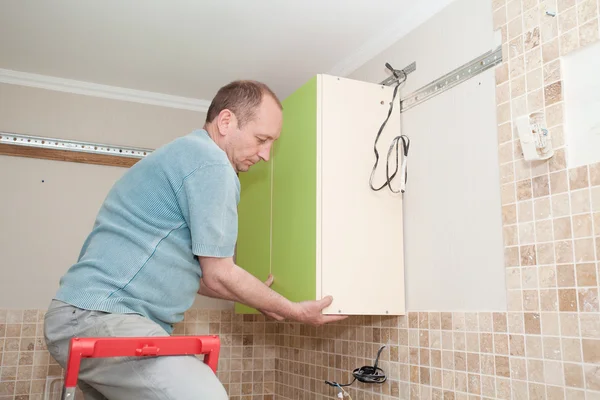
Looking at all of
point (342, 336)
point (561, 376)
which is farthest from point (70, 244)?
point (561, 376)

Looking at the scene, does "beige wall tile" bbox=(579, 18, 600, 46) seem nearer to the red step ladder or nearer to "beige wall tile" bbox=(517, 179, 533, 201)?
"beige wall tile" bbox=(517, 179, 533, 201)

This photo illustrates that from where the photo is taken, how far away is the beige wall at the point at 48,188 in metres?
2.99

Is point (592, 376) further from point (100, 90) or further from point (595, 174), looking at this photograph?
point (100, 90)

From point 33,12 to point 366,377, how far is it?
2.11 m

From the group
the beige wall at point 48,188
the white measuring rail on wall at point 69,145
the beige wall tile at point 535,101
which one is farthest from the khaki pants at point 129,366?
the white measuring rail on wall at point 69,145

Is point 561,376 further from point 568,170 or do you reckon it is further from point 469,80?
point 469,80

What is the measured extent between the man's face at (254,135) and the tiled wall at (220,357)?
1.55 m

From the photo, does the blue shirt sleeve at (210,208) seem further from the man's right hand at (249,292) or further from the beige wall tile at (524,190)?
the beige wall tile at (524,190)

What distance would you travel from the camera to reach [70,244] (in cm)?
312

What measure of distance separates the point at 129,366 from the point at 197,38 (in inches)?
70.9

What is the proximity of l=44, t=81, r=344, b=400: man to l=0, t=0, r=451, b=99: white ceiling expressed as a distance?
102 cm

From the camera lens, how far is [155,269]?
1.58m

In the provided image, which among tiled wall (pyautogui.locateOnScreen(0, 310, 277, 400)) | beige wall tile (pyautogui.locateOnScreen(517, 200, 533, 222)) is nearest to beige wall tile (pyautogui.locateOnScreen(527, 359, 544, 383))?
beige wall tile (pyautogui.locateOnScreen(517, 200, 533, 222))

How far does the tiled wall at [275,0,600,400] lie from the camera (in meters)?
1.58
